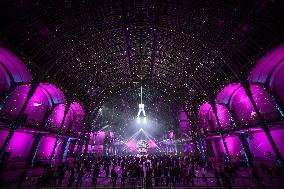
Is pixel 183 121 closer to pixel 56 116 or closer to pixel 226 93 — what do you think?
pixel 226 93

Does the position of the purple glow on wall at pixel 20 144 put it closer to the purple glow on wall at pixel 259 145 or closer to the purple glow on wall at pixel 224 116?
the purple glow on wall at pixel 224 116

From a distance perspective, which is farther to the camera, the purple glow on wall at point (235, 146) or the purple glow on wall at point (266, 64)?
the purple glow on wall at point (235, 146)

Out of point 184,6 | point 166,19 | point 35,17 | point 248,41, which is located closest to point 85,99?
point 35,17

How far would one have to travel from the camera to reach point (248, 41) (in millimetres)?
16703

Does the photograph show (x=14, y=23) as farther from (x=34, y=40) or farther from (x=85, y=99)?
(x=85, y=99)

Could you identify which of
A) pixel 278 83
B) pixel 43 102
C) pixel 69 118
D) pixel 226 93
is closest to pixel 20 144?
pixel 43 102

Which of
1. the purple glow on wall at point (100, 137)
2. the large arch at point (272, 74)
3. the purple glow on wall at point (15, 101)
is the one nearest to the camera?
the large arch at point (272, 74)

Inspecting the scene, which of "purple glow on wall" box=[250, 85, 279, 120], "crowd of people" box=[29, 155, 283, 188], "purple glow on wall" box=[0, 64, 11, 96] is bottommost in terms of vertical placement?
"crowd of people" box=[29, 155, 283, 188]

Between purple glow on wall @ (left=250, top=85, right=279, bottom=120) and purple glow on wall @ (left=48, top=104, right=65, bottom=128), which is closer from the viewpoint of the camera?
purple glow on wall @ (left=250, top=85, right=279, bottom=120)

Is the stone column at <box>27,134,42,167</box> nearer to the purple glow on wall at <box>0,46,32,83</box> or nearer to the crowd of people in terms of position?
the purple glow on wall at <box>0,46,32,83</box>

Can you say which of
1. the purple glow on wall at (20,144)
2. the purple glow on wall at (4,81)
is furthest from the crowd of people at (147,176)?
the purple glow on wall at (4,81)

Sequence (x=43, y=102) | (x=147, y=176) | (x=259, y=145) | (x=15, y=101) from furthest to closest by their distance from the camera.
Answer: (x=43, y=102) < (x=15, y=101) < (x=259, y=145) < (x=147, y=176)

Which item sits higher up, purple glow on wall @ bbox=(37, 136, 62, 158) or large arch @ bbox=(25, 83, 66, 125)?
large arch @ bbox=(25, 83, 66, 125)

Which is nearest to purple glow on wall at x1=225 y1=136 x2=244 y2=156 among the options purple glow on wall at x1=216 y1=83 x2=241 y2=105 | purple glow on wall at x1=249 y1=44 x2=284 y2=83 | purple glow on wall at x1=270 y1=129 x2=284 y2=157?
purple glow on wall at x1=270 y1=129 x2=284 y2=157
